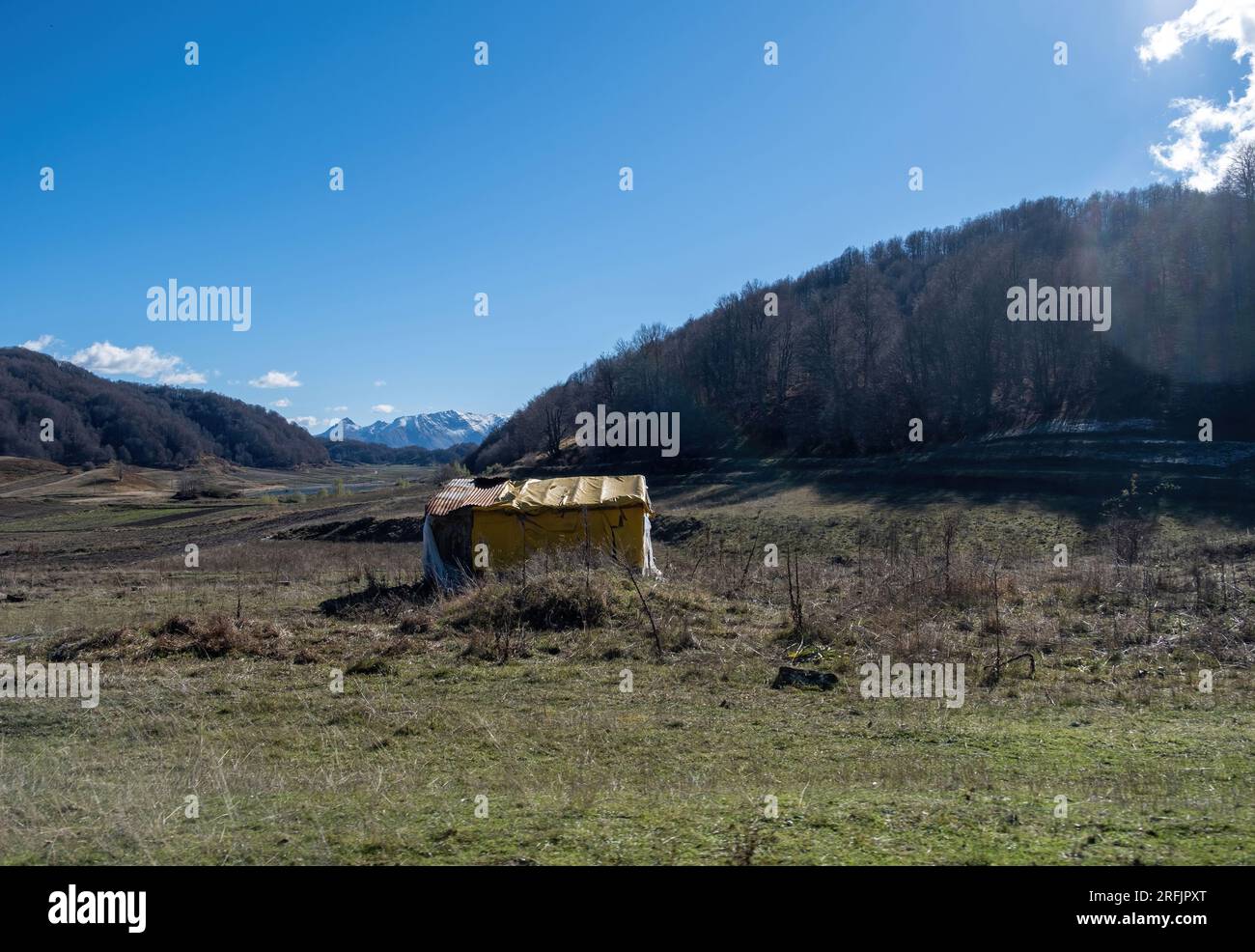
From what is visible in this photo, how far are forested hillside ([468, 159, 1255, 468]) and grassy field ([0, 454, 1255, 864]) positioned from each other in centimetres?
3398

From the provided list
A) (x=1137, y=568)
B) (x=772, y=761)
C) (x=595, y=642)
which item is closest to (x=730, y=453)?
(x=1137, y=568)

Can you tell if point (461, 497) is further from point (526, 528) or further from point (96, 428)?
point (96, 428)

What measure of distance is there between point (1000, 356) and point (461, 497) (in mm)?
56005

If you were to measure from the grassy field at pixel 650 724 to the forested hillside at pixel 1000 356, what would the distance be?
3398cm

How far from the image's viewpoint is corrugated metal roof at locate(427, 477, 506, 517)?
2388cm

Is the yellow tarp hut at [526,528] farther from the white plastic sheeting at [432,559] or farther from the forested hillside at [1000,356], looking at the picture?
the forested hillside at [1000,356]

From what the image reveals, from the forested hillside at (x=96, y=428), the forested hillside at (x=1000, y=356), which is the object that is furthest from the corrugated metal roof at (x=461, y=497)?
the forested hillside at (x=96, y=428)

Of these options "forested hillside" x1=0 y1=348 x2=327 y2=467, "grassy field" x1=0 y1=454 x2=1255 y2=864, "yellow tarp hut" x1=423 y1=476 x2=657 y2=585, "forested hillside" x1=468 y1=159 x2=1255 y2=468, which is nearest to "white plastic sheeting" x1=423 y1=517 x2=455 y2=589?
"yellow tarp hut" x1=423 y1=476 x2=657 y2=585

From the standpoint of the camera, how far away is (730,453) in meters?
76.6

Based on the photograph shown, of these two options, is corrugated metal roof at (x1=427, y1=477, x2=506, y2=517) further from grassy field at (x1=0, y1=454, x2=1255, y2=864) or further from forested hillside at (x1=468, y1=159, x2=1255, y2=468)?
forested hillside at (x1=468, y1=159, x2=1255, y2=468)
